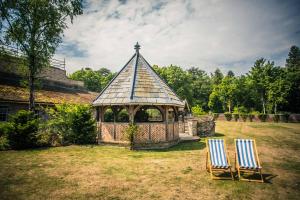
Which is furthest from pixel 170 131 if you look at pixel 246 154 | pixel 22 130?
pixel 22 130

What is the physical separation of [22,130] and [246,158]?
12529 mm

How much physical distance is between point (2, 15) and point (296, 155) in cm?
2324

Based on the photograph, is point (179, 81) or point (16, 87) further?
point (179, 81)

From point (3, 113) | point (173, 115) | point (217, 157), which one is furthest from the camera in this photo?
point (173, 115)

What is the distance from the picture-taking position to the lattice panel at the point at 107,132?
1407 cm

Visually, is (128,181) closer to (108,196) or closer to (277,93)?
(108,196)

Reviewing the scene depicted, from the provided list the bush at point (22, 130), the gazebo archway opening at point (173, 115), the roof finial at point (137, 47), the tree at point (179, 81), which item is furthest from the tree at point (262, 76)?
the bush at point (22, 130)

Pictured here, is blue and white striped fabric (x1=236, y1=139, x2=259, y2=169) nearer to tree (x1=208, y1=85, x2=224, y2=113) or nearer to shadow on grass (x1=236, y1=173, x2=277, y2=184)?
shadow on grass (x1=236, y1=173, x2=277, y2=184)

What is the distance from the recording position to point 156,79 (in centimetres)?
1561

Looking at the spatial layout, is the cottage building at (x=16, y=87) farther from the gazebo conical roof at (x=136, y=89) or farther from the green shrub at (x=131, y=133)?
the green shrub at (x=131, y=133)

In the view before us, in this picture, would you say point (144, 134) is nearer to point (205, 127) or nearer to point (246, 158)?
point (246, 158)

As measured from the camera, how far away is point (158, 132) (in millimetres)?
13672

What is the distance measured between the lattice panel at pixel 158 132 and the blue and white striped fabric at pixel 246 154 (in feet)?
21.4

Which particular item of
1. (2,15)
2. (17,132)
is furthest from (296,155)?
(2,15)
